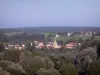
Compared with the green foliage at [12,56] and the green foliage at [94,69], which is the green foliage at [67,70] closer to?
the green foliage at [94,69]

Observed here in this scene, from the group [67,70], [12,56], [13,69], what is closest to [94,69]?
[67,70]

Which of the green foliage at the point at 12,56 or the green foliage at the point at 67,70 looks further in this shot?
the green foliage at the point at 12,56

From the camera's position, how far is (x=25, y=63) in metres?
21.1

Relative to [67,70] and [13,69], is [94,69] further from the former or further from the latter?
[13,69]

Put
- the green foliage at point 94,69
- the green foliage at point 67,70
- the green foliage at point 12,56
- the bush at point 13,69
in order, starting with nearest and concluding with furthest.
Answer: the bush at point 13,69 → the green foliage at point 67,70 → the green foliage at point 94,69 → the green foliage at point 12,56

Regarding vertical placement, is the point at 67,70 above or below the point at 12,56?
below

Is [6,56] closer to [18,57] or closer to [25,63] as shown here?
[18,57]

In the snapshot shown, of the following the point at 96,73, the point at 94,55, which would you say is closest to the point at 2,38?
the point at 94,55

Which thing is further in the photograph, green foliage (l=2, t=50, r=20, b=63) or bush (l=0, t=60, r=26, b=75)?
green foliage (l=2, t=50, r=20, b=63)

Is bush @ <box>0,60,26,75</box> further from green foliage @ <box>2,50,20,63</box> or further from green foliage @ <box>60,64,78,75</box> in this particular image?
green foliage @ <box>2,50,20,63</box>

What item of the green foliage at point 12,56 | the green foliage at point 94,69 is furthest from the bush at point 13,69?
the green foliage at point 94,69

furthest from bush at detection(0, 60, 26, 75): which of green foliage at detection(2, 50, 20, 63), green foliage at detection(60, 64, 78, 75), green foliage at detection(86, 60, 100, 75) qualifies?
green foliage at detection(86, 60, 100, 75)

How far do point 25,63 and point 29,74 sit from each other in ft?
7.71

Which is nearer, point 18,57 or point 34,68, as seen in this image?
point 34,68
